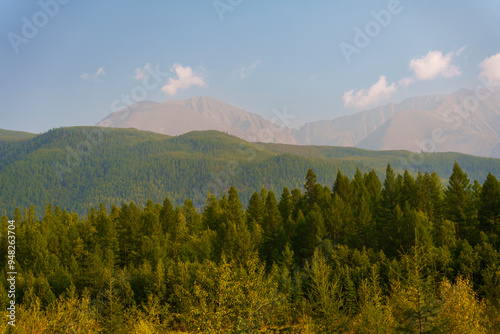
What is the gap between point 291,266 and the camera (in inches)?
2650

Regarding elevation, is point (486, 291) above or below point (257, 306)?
below

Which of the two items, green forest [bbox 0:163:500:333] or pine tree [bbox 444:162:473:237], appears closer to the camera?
green forest [bbox 0:163:500:333]

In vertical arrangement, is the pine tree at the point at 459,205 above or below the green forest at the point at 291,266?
above

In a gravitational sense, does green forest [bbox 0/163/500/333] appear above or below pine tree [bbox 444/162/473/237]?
below

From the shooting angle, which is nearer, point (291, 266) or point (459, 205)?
point (291, 266)

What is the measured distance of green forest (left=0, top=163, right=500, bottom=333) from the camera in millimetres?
35688

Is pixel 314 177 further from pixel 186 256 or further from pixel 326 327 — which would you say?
pixel 326 327

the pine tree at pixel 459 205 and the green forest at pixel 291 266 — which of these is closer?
the green forest at pixel 291 266

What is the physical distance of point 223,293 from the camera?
30.9 metres

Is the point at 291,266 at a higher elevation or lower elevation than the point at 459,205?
lower

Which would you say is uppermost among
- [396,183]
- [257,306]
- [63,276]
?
[396,183]

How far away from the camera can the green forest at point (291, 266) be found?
1405 inches

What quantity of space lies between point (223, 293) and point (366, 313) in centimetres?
1660

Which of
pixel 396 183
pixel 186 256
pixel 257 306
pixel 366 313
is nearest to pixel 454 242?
pixel 396 183
